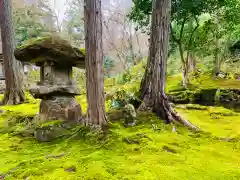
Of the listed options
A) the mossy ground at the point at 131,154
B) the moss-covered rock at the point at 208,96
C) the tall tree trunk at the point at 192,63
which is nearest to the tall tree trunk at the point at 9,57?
the mossy ground at the point at 131,154

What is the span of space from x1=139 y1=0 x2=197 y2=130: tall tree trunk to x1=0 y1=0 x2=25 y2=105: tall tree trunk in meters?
5.59

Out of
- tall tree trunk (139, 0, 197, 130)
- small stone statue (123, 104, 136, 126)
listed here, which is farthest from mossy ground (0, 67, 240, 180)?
tall tree trunk (139, 0, 197, 130)

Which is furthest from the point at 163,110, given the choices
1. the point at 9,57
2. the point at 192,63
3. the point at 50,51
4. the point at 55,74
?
the point at 192,63

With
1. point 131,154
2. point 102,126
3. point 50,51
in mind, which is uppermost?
point 50,51

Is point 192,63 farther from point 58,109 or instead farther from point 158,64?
point 58,109

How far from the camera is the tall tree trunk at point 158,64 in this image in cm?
519

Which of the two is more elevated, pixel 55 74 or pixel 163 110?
pixel 55 74

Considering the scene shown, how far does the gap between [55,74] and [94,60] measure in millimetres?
1584

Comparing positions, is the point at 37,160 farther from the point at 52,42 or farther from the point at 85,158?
the point at 52,42

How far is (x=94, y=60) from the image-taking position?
13.3 feet

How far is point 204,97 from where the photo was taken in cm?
1310

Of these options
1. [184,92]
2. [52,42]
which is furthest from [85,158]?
[184,92]

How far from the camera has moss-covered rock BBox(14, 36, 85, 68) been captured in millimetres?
4785

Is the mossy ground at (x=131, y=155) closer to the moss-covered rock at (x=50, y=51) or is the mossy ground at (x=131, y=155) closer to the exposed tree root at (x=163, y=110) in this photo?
the exposed tree root at (x=163, y=110)
